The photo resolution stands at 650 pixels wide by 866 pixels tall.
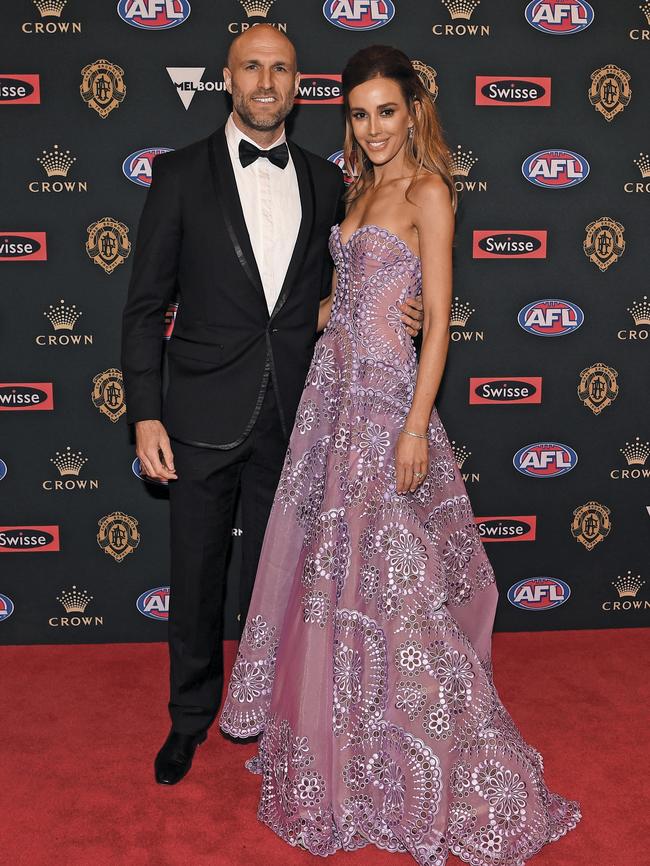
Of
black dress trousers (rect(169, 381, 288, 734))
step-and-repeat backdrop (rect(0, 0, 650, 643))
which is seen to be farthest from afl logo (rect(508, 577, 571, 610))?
black dress trousers (rect(169, 381, 288, 734))

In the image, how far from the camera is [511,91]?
10.7 ft

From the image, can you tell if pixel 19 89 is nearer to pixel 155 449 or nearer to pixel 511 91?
pixel 155 449

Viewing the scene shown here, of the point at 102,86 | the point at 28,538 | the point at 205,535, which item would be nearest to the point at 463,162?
the point at 102,86

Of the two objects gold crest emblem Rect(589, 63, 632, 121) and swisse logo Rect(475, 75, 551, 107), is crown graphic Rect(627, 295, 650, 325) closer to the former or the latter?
gold crest emblem Rect(589, 63, 632, 121)

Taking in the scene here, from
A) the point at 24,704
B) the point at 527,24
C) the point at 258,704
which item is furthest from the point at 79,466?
the point at 527,24

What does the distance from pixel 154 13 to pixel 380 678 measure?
2.44 m

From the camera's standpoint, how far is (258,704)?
8.66 ft

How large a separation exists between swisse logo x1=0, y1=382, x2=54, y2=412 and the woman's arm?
164cm

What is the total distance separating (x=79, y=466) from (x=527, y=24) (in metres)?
2.40

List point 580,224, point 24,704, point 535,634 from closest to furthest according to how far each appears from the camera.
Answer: point 24,704, point 580,224, point 535,634

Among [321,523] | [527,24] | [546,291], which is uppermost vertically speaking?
[527,24]

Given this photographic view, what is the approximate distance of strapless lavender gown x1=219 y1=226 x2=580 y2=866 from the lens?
2287 millimetres

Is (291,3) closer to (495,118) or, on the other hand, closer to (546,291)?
(495,118)

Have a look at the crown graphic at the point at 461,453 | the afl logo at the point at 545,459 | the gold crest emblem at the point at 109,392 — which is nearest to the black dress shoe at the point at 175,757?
the gold crest emblem at the point at 109,392
